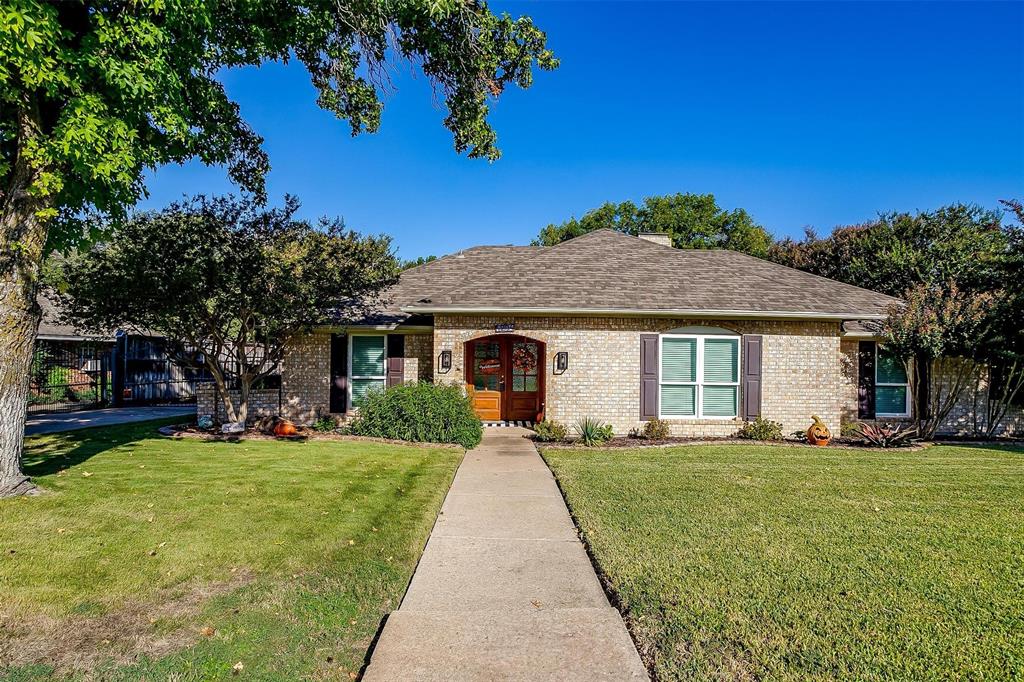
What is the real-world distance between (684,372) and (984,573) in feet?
Answer: 27.0

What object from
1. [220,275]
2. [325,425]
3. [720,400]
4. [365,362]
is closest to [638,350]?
[720,400]

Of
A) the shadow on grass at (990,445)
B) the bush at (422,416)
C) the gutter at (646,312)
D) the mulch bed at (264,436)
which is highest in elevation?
the gutter at (646,312)

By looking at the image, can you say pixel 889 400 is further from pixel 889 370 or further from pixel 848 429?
pixel 848 429

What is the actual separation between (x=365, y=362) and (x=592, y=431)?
237 inches

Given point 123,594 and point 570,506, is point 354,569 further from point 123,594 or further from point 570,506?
point 570,506

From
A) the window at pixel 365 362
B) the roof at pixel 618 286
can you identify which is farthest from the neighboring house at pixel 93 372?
the roof at pixel 618 286

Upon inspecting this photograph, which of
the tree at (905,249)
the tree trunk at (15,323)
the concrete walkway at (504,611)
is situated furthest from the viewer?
the tree at (905,249)

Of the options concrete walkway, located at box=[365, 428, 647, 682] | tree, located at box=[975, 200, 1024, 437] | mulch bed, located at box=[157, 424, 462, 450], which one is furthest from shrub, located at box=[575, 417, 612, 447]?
tree, located at box=[975, 200, 1024, 437]

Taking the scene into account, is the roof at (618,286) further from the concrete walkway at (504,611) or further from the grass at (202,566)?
the concrete walkway at (504,611)

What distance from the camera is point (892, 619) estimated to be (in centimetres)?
383

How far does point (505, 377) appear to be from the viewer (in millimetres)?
14852

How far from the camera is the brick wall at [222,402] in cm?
1323

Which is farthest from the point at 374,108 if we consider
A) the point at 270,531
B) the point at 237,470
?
the point at 270,531

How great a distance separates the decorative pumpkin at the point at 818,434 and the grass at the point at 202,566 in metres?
8.58
